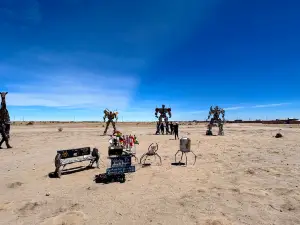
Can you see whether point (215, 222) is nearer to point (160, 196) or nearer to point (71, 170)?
→ point (160, 196)

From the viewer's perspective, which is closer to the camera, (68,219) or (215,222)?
(215,222)

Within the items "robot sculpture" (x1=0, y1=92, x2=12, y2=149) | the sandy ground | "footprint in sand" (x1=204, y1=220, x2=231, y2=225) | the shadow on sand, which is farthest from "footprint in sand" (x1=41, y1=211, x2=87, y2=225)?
"robot sculpture" (x1=0, y1=92, x2=12, y2=149)

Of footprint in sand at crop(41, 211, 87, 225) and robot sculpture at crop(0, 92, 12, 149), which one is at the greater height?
robot sculpture at crop(0, 92, 12, 149)

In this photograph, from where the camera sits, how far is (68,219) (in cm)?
636

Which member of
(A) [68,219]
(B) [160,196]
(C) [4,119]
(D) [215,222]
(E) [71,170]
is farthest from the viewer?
(C) [4,119]

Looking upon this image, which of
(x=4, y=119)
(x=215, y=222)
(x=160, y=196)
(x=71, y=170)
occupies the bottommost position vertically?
(x=215, y=222)

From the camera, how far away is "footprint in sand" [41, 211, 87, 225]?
618cm

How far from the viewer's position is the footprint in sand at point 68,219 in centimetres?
618

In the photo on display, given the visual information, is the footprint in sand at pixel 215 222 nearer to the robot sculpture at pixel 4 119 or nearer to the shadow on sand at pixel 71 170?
the shadow on sand at pixel 71 170

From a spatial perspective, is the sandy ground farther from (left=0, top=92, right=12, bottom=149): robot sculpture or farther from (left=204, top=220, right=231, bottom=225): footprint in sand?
(left=0, top=92, right=12, bottom=149): robot sculpture

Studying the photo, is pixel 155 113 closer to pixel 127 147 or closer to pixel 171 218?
pixel 127 147

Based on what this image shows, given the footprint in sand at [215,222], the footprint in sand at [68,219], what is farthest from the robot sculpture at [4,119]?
the footprint in sand at [215,222]

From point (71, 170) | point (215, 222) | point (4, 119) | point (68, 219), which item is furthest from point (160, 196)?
point (4, 119)

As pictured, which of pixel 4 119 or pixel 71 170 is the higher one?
pixel 4 119
